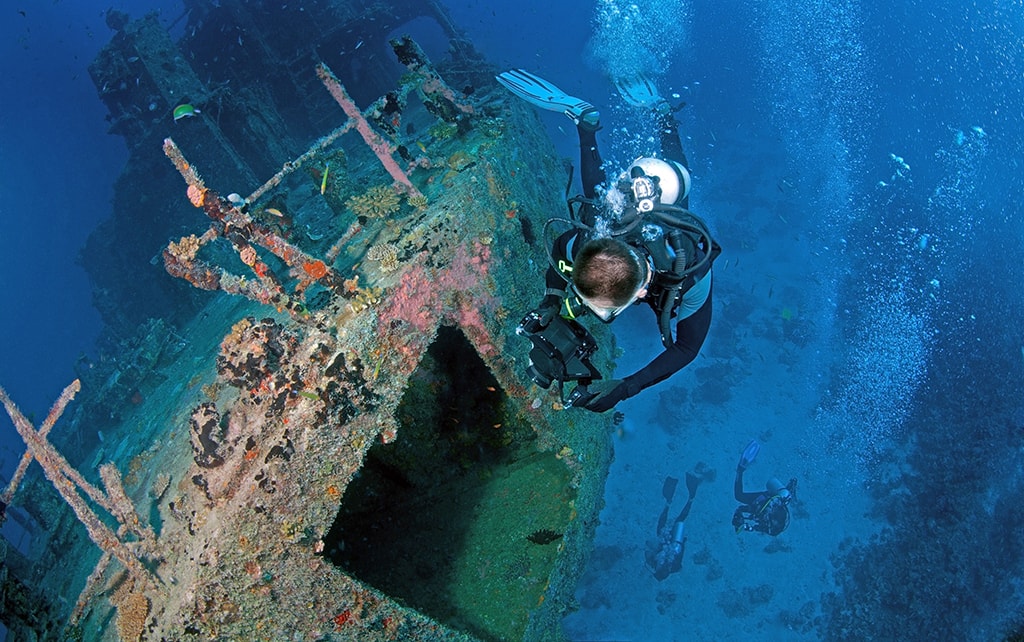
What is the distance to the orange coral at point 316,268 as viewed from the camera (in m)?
3.57

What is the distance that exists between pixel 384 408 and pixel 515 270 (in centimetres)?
160

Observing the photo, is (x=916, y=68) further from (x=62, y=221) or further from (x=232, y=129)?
(x=62, y=221)

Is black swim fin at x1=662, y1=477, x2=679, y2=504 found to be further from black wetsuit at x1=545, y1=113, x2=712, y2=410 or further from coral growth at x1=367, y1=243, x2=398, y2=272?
coral growth at x1=367, y1=243, x2=398, y2=272

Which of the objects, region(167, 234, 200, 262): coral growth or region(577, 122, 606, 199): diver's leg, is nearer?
region(167, 234, 200, 262): coral growth

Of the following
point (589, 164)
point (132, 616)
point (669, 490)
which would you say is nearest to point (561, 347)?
point (589, 164)

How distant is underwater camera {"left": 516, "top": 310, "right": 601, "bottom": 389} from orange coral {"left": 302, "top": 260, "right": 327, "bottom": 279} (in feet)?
4.59

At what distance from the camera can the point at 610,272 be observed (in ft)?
9.78

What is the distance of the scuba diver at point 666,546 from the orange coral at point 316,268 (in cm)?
1013

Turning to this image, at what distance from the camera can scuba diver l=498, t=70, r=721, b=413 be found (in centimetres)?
304

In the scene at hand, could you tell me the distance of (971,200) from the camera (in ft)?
88.2

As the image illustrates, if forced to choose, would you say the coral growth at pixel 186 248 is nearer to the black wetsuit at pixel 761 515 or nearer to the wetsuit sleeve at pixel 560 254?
the wetsuit sleeve at pixel 560 254

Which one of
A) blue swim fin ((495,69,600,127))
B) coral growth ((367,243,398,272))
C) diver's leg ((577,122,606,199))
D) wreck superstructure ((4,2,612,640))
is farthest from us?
blue swim fin ((495,69,600,127))

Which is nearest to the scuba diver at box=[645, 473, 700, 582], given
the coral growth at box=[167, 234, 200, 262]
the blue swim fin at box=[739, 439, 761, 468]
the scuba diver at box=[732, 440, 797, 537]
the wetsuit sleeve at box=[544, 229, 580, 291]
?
the scuba diver at box=[732, 440, 797, 537]

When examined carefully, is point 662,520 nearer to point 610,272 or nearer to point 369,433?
point 369,433
